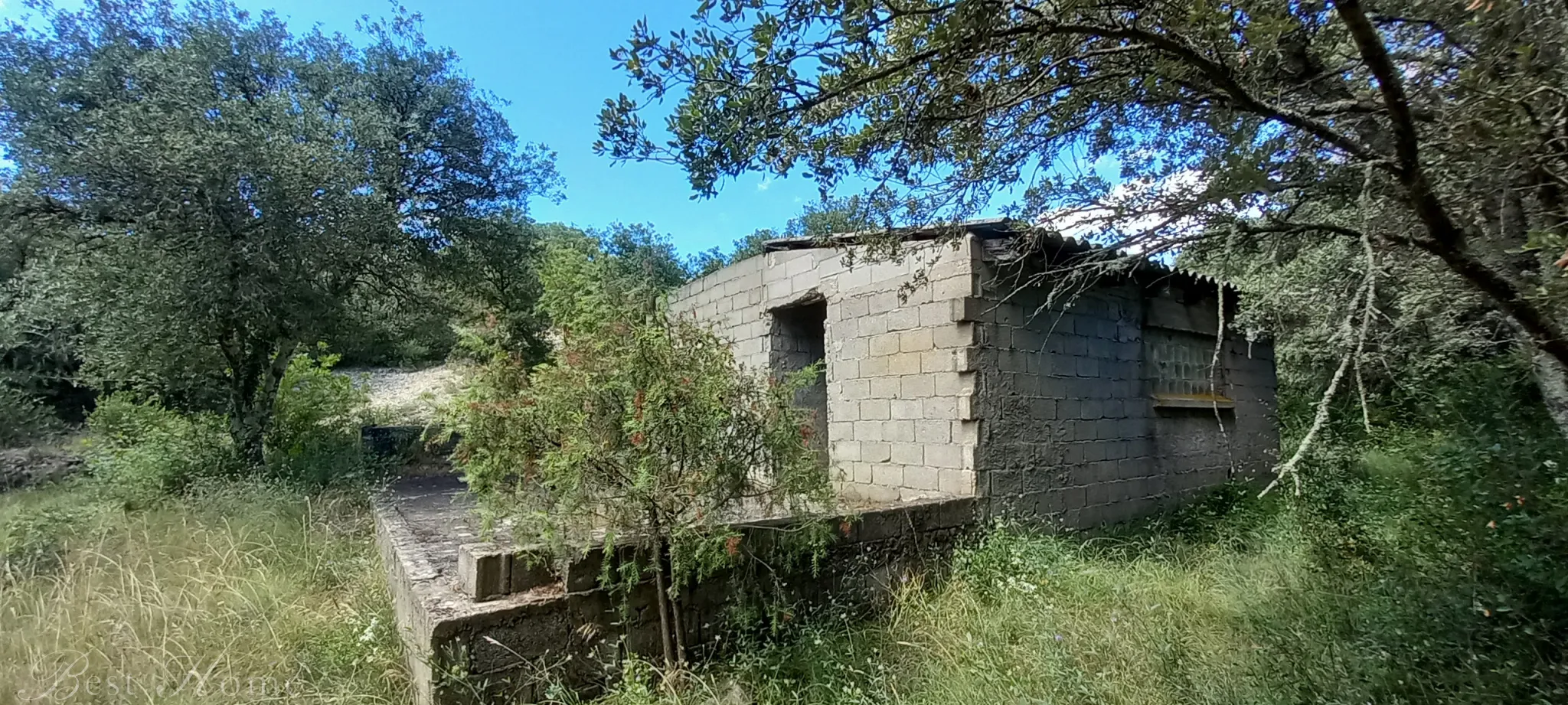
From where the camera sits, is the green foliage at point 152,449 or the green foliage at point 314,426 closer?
the green foliage at point 152,449

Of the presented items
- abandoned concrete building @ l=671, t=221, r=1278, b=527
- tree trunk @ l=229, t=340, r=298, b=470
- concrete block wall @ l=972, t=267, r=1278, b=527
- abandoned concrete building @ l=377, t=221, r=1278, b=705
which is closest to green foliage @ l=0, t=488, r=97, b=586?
tree trunk @ l=229, t=340, r=298, b=470

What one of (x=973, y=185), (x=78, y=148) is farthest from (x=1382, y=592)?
(x=78, y=148)

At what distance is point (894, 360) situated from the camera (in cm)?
577

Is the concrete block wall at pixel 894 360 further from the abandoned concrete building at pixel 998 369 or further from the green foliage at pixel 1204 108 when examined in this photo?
the green foliage at pixel 1204 108

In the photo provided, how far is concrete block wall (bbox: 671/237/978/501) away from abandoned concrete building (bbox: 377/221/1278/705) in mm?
17

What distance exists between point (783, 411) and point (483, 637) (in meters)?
1.75

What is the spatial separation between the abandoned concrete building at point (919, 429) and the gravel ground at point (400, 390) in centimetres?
634

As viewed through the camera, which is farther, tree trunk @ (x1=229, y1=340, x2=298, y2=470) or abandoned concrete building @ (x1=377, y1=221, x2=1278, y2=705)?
tree trunk @ (x1=229, y1=340, x2=298, y2=470)

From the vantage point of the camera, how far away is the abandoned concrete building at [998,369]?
5258 millimetres

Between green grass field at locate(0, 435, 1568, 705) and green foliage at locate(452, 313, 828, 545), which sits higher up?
green foliage at locate(452, 313, 828, 545)

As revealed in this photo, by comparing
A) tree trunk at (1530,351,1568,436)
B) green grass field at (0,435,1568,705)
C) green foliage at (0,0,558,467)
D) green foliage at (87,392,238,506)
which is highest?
green foliage at (0,0,558,467)

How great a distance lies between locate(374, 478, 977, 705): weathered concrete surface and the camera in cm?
312

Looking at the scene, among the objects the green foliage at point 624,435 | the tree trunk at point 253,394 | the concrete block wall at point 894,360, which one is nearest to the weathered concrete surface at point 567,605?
the green foliage at point 624,435

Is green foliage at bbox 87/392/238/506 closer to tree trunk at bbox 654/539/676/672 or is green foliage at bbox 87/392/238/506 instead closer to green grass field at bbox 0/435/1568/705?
green grass field at bbox 0/435/1568/705
